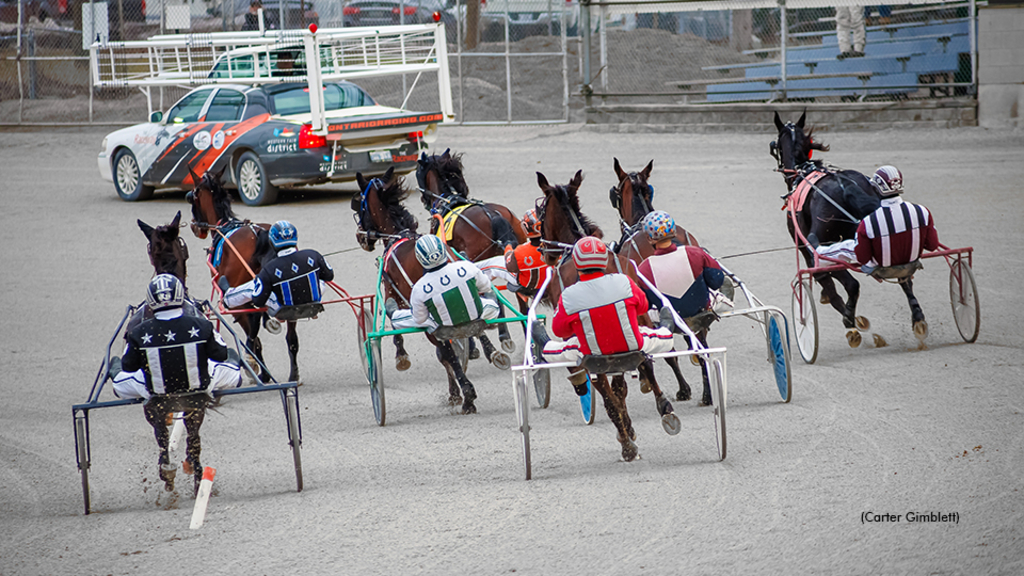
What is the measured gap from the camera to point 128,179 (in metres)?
19.1

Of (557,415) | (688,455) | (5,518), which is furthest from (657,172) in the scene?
(5,518)

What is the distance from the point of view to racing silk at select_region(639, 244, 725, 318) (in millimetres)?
8070

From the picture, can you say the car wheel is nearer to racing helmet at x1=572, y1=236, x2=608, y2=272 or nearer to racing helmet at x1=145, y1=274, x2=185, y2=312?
racing helmet at x1=145, y1=274, x2=185, y2=312

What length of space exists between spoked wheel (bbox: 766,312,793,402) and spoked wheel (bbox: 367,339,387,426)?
9.89ft

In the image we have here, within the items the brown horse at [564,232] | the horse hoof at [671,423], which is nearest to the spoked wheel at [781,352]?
the brown horse at [564,232]

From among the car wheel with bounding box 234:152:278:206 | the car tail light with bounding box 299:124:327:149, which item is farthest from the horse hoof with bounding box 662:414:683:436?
the car wheel with bounding box 234:152:278:206

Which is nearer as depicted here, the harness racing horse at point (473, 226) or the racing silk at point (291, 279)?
the racing silk at point (291, 279)

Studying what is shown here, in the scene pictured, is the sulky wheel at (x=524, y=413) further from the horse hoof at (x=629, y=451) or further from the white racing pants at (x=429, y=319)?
the white racing pants at (x=429, y=319)

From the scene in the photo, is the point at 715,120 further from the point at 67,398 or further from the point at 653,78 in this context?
the point at 67,398

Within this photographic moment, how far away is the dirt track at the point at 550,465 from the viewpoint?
5.49 meters

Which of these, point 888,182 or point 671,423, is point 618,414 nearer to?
point 671,423

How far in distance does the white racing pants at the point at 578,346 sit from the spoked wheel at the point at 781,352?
1.35 meters

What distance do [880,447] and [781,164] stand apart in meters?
5.11

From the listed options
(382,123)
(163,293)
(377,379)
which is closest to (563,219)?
(377,379)
